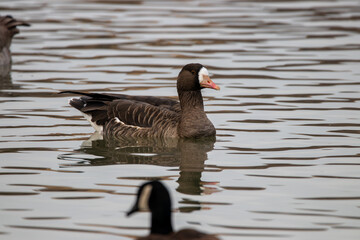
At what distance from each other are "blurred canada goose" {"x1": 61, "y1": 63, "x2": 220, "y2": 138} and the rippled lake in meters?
0.32

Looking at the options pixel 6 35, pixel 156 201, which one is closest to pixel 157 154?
pixel 156 201

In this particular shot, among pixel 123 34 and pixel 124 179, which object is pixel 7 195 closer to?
pixel 124 179

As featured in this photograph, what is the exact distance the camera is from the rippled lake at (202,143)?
8.87m

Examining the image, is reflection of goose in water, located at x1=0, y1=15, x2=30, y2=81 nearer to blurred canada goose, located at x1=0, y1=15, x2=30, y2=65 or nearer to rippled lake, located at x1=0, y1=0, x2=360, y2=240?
blurred canada goose, located at x1=0, y1=15, x2=30, y2=65

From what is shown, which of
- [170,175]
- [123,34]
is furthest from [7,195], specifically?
[123,34]

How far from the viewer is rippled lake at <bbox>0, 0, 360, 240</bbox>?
887 cm

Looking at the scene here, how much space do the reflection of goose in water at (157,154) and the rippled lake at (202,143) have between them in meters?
0.04

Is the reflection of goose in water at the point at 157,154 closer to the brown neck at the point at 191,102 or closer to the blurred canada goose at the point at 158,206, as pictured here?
the brown neck at the point at 191,102

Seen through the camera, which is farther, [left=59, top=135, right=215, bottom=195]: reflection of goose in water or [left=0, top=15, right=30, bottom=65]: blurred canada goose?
[left=0, top=15, right=30, bottom=65]: blurred canada goose

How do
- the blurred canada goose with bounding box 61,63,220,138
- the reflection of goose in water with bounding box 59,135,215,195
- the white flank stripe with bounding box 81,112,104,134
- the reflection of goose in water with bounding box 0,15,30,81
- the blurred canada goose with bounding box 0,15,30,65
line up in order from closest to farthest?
the reflection of goose in water with bounding box 59,135,215,195
the blurred canada goose with bounding box 61,63,220,138
the white flank stripe with bounding box 81,112,104,134
the reflection of goose in water with bounding box 0,15,30,81
the blurred canada goose with bounding box 0,15,30,65

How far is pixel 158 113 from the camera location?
13.6 m

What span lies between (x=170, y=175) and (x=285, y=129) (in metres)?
3.60

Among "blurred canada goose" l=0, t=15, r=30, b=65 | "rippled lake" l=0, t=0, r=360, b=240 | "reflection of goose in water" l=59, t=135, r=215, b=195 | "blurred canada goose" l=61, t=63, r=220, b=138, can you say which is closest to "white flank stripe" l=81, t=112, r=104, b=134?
"blurred canada goose" l=61, t=63, r=220, b=138

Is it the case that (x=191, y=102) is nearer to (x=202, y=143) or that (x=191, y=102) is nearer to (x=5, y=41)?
(x=202, y=143)
